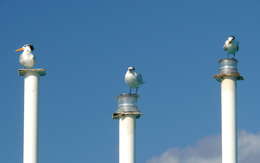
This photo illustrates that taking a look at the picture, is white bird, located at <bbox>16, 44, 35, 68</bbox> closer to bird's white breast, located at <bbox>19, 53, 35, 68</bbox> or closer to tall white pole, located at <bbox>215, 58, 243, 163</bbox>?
bird's white breast, located at <bbox>19, 53, 35, 68</bbox>

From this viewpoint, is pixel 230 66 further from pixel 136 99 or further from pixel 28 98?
pixel 28 98

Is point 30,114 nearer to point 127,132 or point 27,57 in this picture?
point 27,57

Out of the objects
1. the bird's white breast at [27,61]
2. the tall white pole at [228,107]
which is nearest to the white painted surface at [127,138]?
the tall white pole at [228,107]

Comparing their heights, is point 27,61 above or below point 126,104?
above

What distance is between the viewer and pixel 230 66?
289ft

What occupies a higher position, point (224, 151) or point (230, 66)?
point (230, 66)

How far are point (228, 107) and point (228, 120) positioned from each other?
0.98m

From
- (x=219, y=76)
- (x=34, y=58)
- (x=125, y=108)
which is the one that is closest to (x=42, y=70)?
(x=34, y=58)

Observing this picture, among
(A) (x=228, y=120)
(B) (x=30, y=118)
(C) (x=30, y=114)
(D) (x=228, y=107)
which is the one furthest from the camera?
(D) (x=228, y=107)

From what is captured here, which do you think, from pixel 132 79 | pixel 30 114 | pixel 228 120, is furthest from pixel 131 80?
pixel 30 114

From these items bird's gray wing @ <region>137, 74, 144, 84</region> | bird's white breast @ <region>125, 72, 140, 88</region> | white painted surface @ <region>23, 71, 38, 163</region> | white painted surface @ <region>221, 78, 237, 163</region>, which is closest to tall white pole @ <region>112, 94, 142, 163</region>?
bird's white breast @ <region>125, 72, 140, 88</region>

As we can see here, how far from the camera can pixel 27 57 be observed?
86.6 metres

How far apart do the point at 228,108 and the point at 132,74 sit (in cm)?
783

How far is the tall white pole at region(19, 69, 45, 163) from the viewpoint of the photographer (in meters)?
84.8
